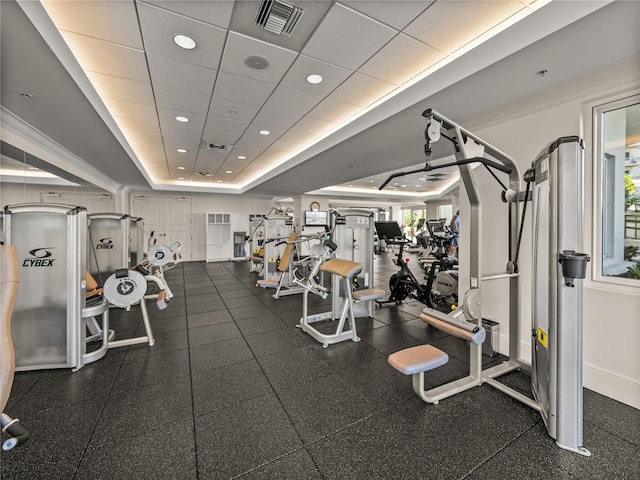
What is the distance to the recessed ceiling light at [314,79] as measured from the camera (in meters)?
2.85

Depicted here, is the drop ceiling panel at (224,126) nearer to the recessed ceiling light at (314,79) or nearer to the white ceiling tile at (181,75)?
the white ceiling tile at (181,75)

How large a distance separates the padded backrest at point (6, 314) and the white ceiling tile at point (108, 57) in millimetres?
2049

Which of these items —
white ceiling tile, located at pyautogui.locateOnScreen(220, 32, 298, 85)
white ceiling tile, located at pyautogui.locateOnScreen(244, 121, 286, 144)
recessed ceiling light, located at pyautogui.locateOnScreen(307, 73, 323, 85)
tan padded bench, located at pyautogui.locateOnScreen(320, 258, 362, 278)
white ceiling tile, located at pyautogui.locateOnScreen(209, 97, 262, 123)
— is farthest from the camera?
white ceiling tile, located at pyautogui.locateOnScreen(244, 121, 286, 144)

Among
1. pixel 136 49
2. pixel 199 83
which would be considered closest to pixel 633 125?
pixel 199 83

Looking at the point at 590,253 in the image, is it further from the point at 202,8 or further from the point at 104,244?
the point at 104,244

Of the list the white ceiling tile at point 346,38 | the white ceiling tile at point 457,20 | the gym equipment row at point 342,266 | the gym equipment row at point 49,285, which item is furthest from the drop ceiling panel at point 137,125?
the white ceiling tile at point 457,20

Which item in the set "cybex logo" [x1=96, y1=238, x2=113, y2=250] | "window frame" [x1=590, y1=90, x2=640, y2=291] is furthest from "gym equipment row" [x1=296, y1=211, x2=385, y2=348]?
"cybex logo" [x1=96, y1=238, x2=113, y2=250]

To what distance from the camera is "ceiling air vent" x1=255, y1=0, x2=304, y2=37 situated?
6.31 ft

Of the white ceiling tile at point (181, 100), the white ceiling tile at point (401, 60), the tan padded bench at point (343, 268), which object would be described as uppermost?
the white ceiling tile at point (181, 100)

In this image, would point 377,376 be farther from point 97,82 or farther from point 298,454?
point 97,82

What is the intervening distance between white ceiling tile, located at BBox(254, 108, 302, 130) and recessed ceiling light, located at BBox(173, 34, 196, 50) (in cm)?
136

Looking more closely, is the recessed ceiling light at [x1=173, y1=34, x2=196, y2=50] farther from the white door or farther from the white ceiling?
the white door

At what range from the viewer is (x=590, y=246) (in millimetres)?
2275

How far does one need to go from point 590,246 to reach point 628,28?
5.00 feet
